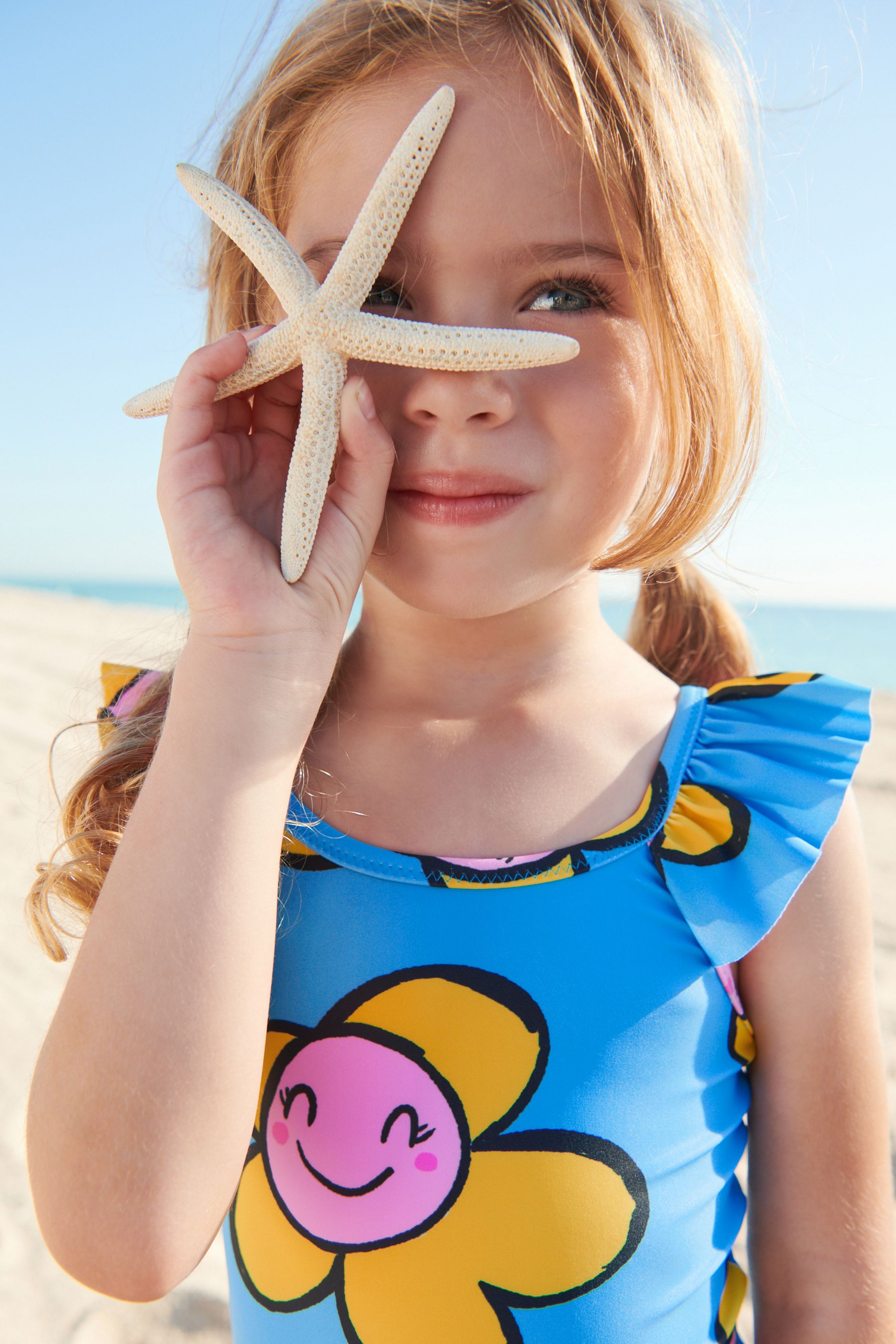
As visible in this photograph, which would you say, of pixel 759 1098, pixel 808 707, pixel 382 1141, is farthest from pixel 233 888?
Result: pixel 808 707

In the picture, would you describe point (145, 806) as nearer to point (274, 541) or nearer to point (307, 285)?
point (274, 541)

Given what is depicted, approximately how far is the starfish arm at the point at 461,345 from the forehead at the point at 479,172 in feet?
0.42

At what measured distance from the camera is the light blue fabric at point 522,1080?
1122 millimetres

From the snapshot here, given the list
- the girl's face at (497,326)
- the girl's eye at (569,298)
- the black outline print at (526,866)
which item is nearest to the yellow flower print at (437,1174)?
the black outline print at (526,866)

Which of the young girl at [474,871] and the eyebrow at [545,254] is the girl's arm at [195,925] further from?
the eyebrow at [545,254]

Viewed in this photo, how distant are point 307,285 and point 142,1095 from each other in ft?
3.28

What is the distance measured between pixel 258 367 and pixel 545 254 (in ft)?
A: 1.38

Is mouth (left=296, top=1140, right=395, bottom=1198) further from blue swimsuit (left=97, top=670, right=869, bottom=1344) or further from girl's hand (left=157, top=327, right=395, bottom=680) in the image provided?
girl's hand (left=157, top=327, right=395, bottom=680)

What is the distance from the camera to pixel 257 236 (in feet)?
3.93

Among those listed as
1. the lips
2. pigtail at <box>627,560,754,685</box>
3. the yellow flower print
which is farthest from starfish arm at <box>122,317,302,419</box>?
pigtail at <box>627,560,754,685</box>

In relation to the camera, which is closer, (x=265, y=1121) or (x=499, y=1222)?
(x=499, y=1222)

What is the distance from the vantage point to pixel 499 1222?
3.66ft

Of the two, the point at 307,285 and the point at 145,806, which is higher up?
the point at 307,285

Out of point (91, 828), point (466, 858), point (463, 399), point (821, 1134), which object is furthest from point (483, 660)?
point (821, 1134)
